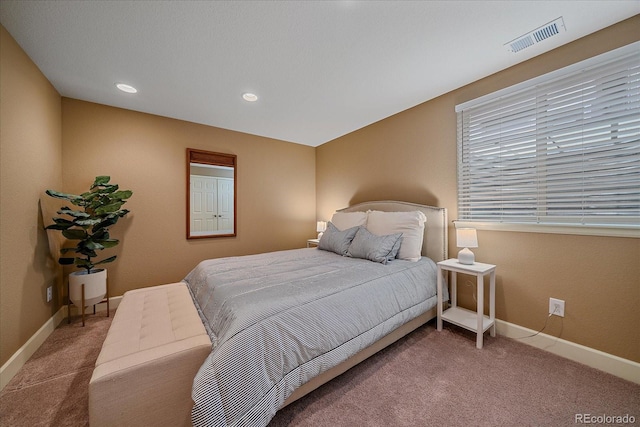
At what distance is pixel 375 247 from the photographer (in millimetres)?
2523

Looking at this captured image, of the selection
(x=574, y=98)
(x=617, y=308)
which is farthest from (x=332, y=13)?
(x=617, y=308)

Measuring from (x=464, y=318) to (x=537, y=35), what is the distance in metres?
2.41

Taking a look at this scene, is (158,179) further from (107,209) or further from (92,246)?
(92,246)

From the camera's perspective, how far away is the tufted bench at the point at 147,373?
3.50ft

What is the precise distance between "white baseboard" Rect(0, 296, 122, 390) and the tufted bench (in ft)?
3.15

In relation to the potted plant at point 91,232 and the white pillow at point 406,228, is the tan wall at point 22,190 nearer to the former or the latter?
the potted plant at point 91,232

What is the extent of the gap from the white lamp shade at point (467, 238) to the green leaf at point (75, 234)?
3769 mm

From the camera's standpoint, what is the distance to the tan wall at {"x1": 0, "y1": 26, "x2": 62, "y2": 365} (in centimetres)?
171

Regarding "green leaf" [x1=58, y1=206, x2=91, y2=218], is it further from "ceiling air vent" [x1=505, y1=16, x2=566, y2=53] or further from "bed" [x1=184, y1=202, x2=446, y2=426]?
"ceiling air vent" [x1=505, y1=16, x2=566, y2=53]

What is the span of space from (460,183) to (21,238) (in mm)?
4052

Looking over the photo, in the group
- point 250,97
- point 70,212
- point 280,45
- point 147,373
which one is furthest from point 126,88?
point 147,373

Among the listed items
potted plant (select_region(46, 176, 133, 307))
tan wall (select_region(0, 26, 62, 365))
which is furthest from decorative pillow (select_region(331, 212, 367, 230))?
tan wall (select_region(0, 26, 62, 365))

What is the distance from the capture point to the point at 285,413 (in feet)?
4.58

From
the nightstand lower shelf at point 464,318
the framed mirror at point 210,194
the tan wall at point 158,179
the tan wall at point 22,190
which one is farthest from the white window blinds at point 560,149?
the tan wall at point 22,190
